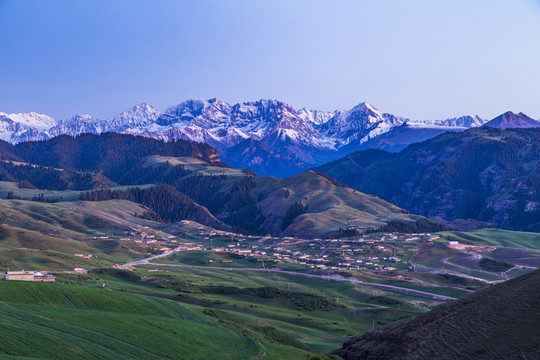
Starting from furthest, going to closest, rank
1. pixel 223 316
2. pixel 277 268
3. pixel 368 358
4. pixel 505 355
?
pixel 277 268, pixel 223 316, pixel 368 358, pixel 505 355

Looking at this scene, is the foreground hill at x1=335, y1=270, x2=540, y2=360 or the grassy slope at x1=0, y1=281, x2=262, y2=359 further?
the grassy slope at x1=0, y1=281, x2=262, y2=359

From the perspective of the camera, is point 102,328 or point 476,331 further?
point 102,328

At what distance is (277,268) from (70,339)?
13098 cm

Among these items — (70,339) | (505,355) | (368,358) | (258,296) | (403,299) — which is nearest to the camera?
(505,355)

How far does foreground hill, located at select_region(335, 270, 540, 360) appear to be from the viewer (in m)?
52.4

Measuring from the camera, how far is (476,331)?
55719 millimetres

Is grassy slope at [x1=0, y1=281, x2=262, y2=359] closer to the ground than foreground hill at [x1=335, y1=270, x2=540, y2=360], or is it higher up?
closer to the ground

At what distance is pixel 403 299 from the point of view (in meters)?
137

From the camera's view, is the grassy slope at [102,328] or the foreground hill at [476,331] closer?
the foreground hill at [476,331]

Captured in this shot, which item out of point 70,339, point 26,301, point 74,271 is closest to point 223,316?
point 26,301

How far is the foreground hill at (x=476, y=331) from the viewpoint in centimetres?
5241

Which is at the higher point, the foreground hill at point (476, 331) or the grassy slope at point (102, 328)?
the foreground hill at point (476, 331)

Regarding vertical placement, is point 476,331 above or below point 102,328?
above

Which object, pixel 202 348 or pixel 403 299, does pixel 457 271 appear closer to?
pixel 403 299
